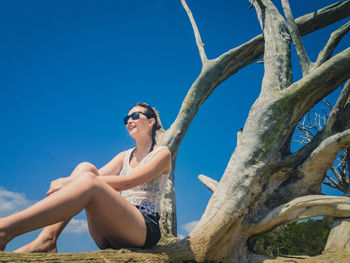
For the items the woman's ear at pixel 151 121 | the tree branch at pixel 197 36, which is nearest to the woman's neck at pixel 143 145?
the woman's ear at pixel 151 121

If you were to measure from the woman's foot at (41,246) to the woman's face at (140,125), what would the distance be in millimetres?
1391

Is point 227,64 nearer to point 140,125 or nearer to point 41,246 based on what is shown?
point 140,125

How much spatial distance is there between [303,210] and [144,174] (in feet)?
8.24

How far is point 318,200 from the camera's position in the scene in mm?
3812

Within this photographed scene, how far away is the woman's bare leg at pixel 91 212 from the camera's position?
1.89 meters

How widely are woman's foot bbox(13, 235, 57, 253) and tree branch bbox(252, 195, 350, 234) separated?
8.52 ft

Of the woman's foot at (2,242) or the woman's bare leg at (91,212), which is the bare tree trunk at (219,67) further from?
the woman's foot at (2,242)

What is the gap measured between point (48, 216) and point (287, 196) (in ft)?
11.1

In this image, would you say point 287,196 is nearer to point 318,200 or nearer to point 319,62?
point 318,200

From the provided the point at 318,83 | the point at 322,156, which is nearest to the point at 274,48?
the point at 318,83

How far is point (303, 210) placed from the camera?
383 centimetres

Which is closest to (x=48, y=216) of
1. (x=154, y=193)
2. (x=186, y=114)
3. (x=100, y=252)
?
(x=100, y=252)

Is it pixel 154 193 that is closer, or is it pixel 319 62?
pixel 154 193

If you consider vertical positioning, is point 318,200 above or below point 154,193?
below
